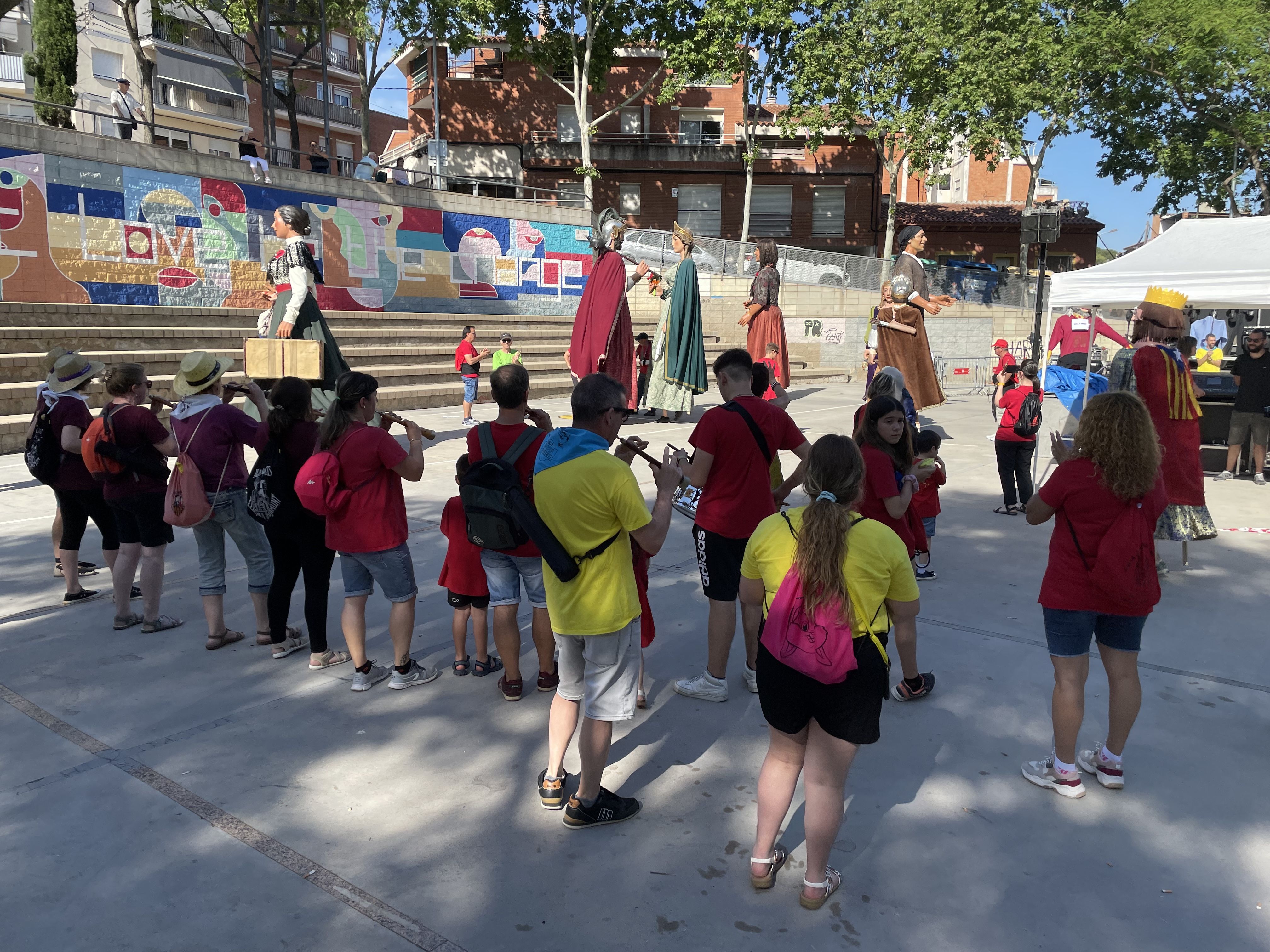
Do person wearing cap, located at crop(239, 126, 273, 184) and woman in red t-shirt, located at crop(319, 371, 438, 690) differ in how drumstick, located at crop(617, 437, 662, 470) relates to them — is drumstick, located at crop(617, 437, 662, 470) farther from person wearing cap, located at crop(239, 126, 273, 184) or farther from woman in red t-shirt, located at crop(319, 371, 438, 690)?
person wearing cap, located at crop(239, 126, 273, 184)

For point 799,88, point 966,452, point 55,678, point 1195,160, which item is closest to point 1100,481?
point 55,678

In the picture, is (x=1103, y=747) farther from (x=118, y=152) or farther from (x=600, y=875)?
(x=118, y=152)

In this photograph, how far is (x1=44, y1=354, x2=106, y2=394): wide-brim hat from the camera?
18.0 ft

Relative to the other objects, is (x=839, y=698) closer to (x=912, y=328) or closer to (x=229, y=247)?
(x=912, y=328)

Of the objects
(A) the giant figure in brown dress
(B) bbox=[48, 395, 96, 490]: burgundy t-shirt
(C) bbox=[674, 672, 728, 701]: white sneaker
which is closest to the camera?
(C) bbox=[674, 672, 728, 701]: white sneaker

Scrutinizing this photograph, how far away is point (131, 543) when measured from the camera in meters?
5.17

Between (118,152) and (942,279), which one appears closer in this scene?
(118,152)

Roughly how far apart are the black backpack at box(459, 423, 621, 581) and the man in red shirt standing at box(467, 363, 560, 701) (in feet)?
0.13

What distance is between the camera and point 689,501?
445 centimetres

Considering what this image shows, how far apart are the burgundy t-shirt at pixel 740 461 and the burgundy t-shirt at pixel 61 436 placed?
150 inches

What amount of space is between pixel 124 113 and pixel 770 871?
19718 millimetres

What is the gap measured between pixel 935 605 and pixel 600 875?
3496 millimetres

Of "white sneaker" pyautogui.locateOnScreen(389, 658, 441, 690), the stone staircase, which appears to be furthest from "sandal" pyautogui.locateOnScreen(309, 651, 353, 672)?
the stone staircase

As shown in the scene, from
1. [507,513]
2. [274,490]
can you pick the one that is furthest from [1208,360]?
[274,490]
